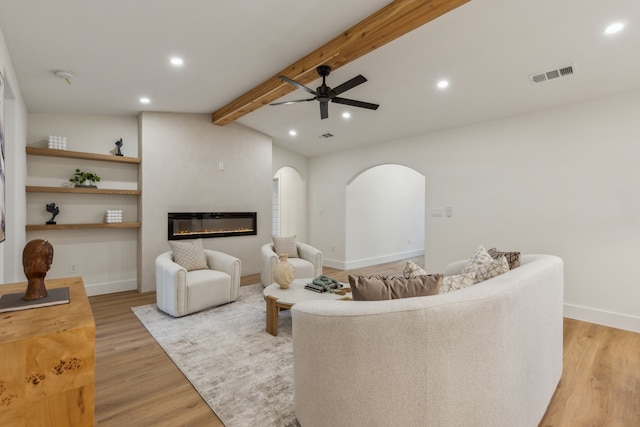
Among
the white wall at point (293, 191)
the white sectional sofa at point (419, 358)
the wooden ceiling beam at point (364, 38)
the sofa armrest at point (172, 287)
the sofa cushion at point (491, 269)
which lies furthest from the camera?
the white wall at point (293, 191)

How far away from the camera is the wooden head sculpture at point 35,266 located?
1380mm

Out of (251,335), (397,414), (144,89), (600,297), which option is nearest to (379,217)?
(600,297)

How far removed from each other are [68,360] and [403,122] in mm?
4715

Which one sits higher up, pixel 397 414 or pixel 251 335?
pixel 397 414

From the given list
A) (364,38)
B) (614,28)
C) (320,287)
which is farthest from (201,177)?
(614,28)

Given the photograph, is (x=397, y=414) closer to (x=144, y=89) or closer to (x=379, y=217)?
(x=144, y=89)

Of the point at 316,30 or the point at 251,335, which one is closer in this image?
the point at 316,30

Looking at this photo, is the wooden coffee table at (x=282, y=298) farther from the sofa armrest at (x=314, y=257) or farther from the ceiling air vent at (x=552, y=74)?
the ceiling air vent at (x=552, y=74)

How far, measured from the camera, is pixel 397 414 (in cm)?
130

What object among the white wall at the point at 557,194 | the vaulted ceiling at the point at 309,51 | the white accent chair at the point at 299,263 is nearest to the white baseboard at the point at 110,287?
the white accent chair at the point at 299,263

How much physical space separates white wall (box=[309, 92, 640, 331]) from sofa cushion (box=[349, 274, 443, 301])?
3182 millimetres

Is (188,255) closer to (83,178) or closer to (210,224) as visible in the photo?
(210,224)

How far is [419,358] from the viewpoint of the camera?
1273 mm

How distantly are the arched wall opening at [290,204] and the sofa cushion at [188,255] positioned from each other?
11.0 ft
